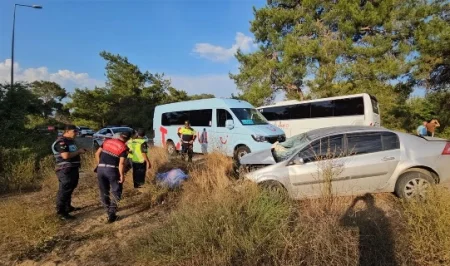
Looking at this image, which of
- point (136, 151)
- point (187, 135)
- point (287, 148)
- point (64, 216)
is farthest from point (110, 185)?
point (187, 135)

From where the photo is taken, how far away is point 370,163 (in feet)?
18.3

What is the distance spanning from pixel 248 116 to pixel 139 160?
4.86 metres

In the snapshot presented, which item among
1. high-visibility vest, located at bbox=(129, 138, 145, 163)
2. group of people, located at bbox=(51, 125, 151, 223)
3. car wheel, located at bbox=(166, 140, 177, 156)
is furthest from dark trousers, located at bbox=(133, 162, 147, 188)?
car wheel, located at bbox=(166, 140, 177, 156)

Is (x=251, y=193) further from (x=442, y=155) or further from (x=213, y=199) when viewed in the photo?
(x=442, y=155)

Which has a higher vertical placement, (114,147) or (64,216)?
A: (114,147)

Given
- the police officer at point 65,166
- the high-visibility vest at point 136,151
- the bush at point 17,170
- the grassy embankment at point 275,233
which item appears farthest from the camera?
the bush at point 17,170

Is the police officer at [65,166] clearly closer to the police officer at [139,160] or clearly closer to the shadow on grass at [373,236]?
the police officer at [139,160]

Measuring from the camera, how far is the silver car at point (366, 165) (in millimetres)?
5496

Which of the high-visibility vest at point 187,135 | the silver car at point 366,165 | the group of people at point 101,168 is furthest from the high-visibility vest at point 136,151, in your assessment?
the high-visibility vest at point 187,135

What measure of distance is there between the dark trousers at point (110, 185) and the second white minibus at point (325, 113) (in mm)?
12159

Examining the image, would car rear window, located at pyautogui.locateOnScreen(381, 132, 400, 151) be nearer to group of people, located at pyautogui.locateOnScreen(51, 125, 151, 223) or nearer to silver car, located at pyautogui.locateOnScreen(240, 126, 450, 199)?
silver car, located at pyautogui.locateOnScreen(240, 126, 450, 199)

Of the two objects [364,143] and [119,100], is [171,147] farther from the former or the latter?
[119,100]

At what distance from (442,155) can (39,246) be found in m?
6.52

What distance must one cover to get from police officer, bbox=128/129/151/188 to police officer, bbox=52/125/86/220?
1.61 m
